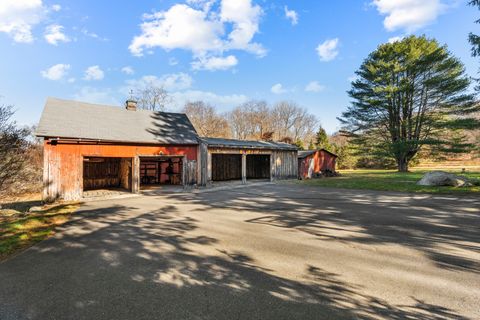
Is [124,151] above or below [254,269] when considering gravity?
above

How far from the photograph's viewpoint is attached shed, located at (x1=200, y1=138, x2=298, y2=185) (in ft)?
Answer: 60.8

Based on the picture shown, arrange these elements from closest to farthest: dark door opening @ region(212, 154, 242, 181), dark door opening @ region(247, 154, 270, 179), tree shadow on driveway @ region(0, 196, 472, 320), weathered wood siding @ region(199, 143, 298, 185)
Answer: tree shadow on driveway @ region(0, 196, 472, 320) < weathered wood siding @ region(199, 143, 298, 185) < dark door opening @ region(212, 154, 242, 181) < dark door opening @ region(247, 154, 270, 179)

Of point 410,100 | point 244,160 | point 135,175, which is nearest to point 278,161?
point 244,160

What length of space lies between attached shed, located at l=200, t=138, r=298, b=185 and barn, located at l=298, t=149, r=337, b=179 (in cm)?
106

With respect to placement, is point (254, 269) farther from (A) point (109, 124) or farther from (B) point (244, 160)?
(B) point (244, 160)

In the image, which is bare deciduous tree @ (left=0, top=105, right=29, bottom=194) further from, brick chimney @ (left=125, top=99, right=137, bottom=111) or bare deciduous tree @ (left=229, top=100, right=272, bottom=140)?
bare deciduous tree @ (left=229, top=100, right=272, bottom=140)

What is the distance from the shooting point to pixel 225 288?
381cm

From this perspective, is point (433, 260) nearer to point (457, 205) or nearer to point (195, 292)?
point (195, 292)

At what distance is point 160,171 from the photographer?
21.1 metres

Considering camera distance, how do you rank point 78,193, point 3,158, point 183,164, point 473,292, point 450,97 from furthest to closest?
point 450,97, point 183,164, point 78,193, point 3,158, point 473,292

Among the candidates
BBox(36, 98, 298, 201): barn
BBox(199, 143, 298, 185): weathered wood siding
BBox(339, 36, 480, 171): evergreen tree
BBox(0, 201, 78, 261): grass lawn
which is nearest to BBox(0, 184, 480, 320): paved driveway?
BBox(0, 201, 78, 261): grass lawn

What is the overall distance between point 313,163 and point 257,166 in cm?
610

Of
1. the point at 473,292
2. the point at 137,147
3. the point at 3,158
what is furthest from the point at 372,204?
the point at 3,158

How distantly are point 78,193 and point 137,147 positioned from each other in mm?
4232
